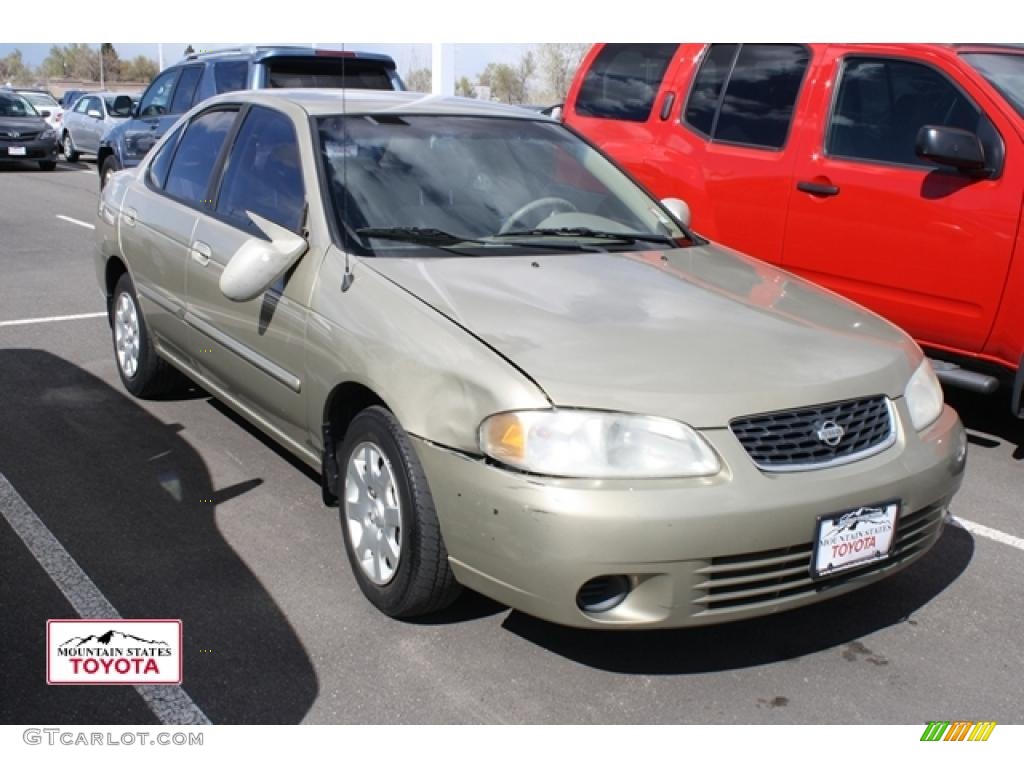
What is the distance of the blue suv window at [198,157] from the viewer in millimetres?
4891

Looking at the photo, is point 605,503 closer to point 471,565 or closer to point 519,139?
point 471,565

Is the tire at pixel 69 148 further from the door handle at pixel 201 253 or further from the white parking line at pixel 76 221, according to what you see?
the door handle at pixel 201 253

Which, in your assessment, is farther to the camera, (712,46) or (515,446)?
(712,46)

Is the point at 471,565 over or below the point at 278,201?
below

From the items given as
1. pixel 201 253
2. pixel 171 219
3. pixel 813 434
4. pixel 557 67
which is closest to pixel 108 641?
pixel 201 253

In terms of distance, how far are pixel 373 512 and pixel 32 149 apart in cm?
1896

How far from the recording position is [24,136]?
1994cm

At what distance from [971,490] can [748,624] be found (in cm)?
177

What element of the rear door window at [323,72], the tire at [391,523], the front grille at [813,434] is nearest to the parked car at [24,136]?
the rear door window at [323,72]

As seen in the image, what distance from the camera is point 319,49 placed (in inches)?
437

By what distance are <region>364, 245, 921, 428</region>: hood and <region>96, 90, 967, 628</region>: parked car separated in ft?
0.04

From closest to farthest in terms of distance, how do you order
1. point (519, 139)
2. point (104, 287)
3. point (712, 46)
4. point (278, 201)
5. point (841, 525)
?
point (841, 525) < point (278, 201) < point (519, 139) < point (104, 287) < point (712, 46)
